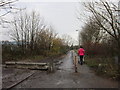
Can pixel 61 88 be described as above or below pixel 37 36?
below

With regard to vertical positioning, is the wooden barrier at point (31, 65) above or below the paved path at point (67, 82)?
above

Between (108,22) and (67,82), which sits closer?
(67,82)

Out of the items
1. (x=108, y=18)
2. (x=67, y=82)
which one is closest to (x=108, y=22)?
(x=108, y=18)

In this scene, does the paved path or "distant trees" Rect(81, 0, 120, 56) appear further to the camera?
"distant trees" Rect(81, 0, 120, 56)

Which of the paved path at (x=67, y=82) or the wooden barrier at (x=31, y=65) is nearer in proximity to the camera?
the paved path at (x=67, y=82)

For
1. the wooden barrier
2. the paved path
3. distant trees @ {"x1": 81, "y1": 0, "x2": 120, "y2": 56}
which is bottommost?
the paved path

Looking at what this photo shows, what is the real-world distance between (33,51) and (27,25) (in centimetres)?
600

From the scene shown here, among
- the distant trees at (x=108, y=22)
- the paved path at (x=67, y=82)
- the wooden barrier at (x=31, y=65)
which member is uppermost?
the distant trees at (x=108, y=22)

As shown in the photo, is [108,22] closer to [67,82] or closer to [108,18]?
[108,18]

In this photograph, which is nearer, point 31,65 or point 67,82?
point 67,82

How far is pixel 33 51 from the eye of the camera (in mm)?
31828

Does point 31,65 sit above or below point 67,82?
above

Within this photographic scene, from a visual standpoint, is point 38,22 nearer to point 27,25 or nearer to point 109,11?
point 27,25

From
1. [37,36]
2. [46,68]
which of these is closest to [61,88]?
[46,68]
